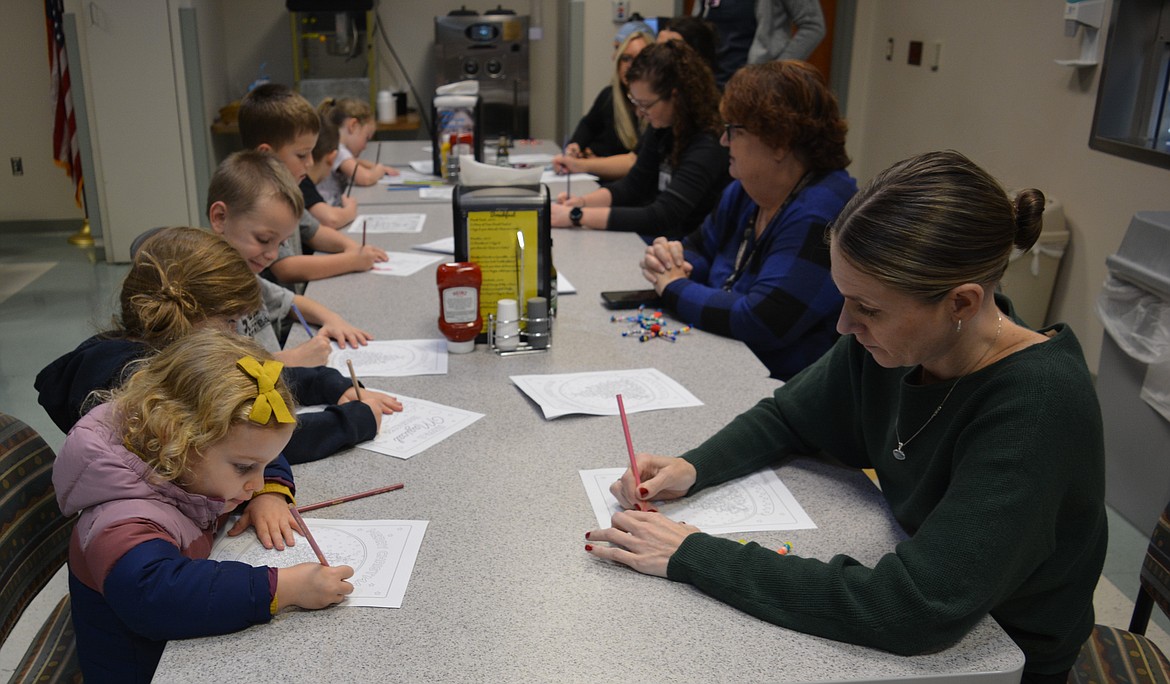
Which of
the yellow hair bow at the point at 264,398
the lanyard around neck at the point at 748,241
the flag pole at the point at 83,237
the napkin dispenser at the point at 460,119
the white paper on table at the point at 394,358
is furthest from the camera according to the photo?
the flag pole at the point at 83,237

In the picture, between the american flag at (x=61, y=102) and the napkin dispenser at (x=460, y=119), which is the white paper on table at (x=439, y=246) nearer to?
the napkin dispenser at (x=460, y=119)

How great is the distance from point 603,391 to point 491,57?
4487 mm

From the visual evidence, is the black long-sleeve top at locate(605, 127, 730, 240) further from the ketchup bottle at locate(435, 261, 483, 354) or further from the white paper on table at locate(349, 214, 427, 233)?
the ketchup bottle at locate(435, 261, 483, 354)

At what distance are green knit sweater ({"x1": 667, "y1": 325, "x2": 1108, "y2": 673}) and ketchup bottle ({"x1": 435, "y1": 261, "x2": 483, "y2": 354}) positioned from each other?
90 cm

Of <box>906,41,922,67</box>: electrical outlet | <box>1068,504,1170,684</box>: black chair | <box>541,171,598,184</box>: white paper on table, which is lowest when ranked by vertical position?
<box>1068,504,1170,684</box>: black chair

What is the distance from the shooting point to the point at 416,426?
163 centimetres

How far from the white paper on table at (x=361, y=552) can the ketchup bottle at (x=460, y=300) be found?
70cm

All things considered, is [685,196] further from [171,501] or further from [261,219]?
[171,501]

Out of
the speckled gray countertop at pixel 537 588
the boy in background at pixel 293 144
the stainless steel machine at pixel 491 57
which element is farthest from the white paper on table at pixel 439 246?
the stainless steel machine at pixel 491 57

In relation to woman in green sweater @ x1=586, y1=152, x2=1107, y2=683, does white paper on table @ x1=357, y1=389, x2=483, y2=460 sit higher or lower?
lower

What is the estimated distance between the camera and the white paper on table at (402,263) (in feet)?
8.52

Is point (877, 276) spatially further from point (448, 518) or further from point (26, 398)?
point (26, 398)

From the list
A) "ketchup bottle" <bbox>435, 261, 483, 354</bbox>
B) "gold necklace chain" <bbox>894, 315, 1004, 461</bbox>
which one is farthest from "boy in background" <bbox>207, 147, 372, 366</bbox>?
"gold necklace chain" <bbox>894, 315, 1004, 461</bbox>

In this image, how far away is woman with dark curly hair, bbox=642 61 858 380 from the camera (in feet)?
6.80
